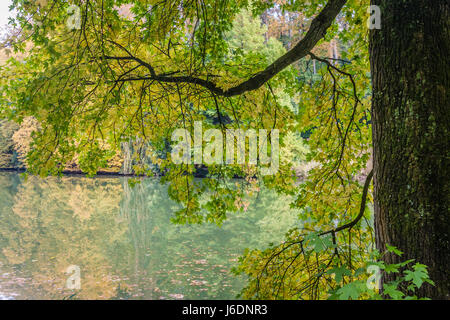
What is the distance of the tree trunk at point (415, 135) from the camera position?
1.96 meters

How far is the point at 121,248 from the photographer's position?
28.3 ft

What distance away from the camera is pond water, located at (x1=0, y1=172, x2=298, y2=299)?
6.37 metres

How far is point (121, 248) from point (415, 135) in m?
7.64

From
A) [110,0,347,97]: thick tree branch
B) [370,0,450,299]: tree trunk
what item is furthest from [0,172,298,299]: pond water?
[370,0,450,299]: tree trunk

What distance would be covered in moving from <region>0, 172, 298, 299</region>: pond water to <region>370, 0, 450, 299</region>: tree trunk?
2145 mm

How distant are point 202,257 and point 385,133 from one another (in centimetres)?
651

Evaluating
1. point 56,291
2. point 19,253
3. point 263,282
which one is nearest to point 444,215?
point 263,282

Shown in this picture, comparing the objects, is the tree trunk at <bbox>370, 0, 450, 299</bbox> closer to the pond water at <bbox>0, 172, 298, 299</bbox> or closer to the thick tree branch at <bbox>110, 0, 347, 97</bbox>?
the thick tree branch at <bbox>110, 0, 347, 97</bbox>

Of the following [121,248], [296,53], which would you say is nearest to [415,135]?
[296,53]

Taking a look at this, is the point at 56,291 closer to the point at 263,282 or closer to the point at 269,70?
the point at 263,282

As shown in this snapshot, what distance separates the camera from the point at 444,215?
1.95m

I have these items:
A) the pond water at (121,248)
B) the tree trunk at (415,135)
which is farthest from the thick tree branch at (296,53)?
the pond water at (121,248)

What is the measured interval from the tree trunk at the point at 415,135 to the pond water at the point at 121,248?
2145mm
